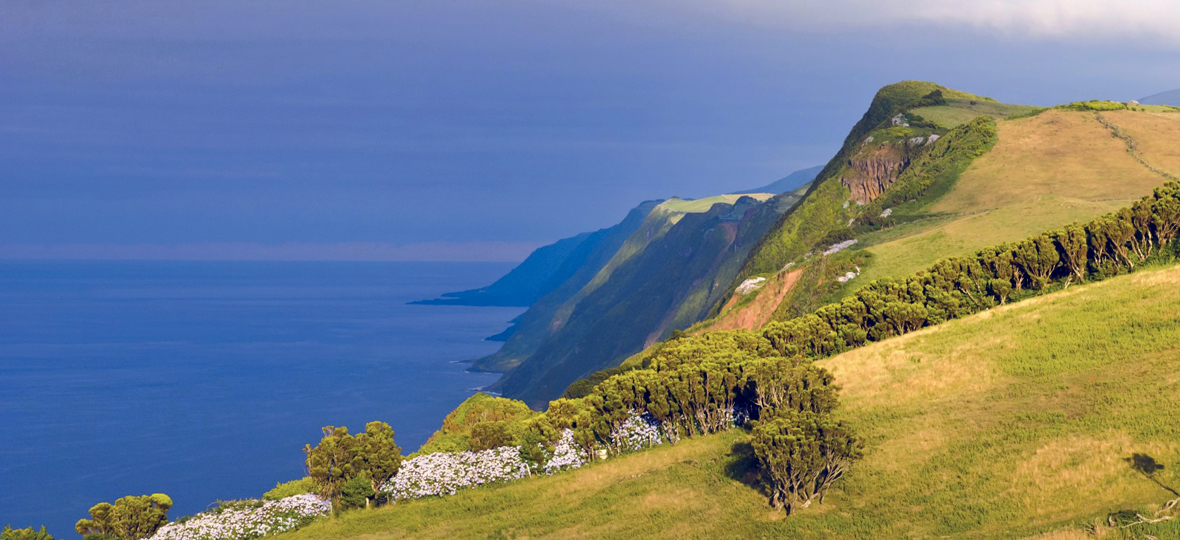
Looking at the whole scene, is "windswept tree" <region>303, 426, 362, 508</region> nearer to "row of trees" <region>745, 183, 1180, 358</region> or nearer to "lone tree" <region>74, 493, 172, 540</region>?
"lone tree" <region>74, 493, 172, 540</region>

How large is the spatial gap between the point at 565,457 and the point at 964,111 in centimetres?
14952

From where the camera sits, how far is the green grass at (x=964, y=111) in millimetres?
158238

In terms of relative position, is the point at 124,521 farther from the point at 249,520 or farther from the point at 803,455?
the point at 803,455

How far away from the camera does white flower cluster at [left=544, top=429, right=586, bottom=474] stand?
49938 mm

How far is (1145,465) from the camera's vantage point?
35.0 m

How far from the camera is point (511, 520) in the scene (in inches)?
1693

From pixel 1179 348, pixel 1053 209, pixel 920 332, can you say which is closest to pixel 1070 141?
pixel 1053 209

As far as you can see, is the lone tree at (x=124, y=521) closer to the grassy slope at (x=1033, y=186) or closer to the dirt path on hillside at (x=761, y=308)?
the grassy slope at (x=1033, y=186)

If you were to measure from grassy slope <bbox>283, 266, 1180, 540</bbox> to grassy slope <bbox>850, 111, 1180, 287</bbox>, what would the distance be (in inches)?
1243

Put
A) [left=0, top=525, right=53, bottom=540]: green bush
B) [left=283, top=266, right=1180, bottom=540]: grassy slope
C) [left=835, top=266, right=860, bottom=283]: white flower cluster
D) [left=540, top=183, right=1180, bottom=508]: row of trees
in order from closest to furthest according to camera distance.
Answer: [left=283, top=266, right=1180, bottom=540]: grassy slope, [left=0, top=525, right=53, bottom=540]: green bush, [left=540, top=183, right=1180, bottom=508]: row of trees, [left=835, top=266, right=860, bottom=283]: white flower cluster

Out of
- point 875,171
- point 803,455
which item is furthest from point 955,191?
point 803,455

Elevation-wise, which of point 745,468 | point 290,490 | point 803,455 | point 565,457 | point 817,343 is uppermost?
point 290,490

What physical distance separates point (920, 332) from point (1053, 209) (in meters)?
41.1

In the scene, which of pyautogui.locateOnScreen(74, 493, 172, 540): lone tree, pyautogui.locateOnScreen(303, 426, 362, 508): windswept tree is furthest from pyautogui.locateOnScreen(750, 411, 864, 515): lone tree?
pyautogui.locateOnScreen(74, 493, 172, 540): lone tree
